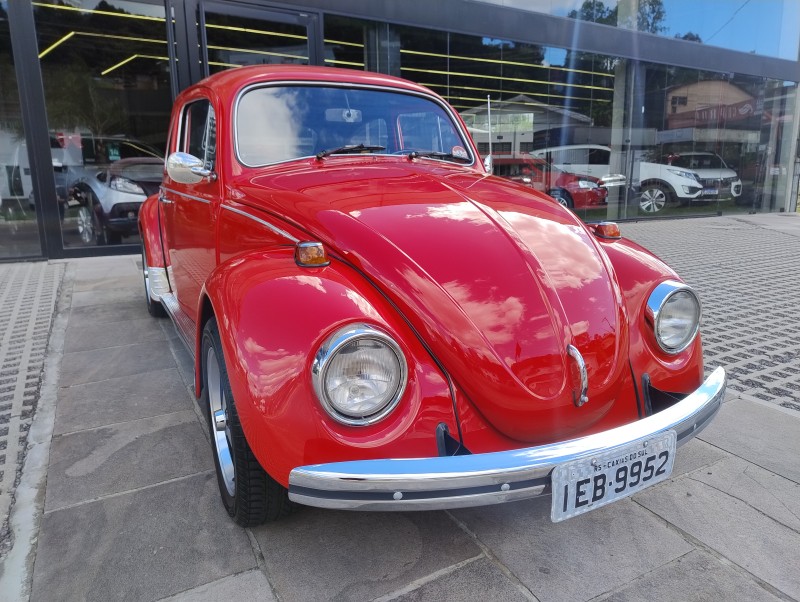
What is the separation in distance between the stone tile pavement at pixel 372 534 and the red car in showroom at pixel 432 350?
0.74ft

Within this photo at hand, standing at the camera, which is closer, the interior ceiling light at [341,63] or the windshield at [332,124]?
the windshield at [332,124]

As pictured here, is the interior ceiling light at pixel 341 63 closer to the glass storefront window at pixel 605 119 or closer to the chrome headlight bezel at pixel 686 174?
the glass storefront window at pixel 605 119

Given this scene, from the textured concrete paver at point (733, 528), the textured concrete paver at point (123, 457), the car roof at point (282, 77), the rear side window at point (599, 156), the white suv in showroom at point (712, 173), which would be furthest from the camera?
the white suv in showroom at point (712, 173)

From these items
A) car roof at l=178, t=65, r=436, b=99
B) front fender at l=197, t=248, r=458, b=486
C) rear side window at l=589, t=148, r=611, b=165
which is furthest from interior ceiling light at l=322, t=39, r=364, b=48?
front fender at l=197, t=248, r=458, b=486

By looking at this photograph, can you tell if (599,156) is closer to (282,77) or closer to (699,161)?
(699,161)

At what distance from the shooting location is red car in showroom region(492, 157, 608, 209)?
1096cm

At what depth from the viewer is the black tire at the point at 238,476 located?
1.89m

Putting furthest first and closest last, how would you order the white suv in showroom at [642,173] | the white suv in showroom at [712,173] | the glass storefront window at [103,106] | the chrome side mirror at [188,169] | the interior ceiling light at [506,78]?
the white suv in showroom at [712,173]
the white suv in showroom at [642,173]
the interior ceiling light at [506,78]
the glass storefront window at [103,106]
the chrome side mirror at [188,169]

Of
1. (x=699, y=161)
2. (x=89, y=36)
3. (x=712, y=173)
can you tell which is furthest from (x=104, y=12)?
(x=712, y=173)

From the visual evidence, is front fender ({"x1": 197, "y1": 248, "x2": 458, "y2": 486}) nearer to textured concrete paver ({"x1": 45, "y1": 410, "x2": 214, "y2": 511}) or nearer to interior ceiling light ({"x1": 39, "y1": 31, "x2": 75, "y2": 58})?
textured concrete paver ({"x1": 45, "y1": 410, "x2": 214, "y2": 511})

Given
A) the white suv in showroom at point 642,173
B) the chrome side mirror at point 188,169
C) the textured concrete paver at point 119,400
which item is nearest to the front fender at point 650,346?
the chrome side mirror at point 188,169

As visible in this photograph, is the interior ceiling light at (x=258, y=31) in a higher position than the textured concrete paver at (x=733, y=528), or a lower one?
higher

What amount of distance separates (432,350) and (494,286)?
329 mm

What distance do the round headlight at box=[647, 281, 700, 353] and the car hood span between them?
172mm
